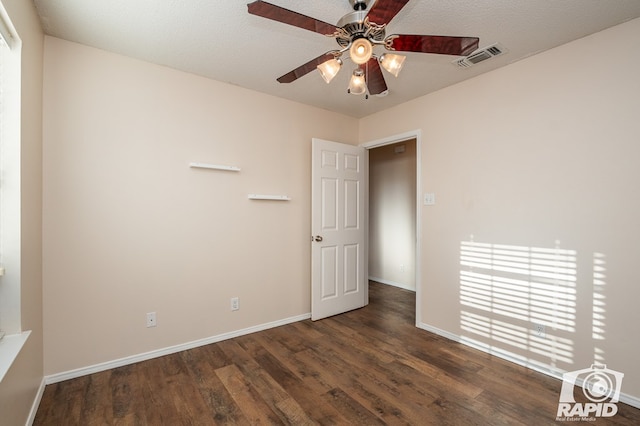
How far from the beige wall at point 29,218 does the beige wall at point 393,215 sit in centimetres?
438

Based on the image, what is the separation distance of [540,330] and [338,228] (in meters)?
2.14

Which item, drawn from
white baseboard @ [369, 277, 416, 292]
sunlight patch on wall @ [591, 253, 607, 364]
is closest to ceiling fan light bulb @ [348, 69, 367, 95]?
sunlight patch on wall @ [591, 253, 607, 364]

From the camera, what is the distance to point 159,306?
101 inches

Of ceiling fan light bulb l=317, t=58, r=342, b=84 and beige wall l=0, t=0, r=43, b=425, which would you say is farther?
ceiling fan light bulb l=317, t=58, r=342, b=84

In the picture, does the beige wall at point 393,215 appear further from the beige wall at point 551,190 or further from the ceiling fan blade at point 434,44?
the ceiling fan blade at point 434,44

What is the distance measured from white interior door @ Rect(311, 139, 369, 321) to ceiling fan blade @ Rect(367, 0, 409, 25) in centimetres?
204

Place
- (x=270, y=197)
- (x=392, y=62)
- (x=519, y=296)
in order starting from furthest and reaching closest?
(x=270, y=197) < (x=519, y=296) < (x=392, y=62)

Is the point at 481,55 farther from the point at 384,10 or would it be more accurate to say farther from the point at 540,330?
the point at 540,330

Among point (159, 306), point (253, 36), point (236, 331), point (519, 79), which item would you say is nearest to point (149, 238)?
point (159, 306)

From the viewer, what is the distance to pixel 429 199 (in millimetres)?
3164

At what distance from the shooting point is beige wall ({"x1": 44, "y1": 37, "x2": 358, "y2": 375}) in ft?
7.22

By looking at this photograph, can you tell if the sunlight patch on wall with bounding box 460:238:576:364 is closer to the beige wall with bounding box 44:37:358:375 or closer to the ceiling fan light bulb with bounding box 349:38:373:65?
the beige wall with bounding box 44:37:358:375

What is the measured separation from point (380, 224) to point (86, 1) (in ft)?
15.1

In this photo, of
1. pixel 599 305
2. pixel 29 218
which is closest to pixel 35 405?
pixel 29 218
